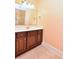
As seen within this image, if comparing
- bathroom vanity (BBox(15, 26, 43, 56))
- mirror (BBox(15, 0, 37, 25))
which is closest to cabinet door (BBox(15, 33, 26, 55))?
bathroom vanity (BBox(15, 26, 43, 56))

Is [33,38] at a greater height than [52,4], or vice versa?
[52,4]

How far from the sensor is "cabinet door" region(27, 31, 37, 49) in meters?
4.18

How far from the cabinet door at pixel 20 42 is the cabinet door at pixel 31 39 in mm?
313

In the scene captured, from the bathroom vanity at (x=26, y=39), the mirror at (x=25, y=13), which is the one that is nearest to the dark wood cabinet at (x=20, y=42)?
the bathroom vanity at (x=26, y=39)

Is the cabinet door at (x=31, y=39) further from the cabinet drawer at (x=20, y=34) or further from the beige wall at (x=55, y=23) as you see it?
the beige wall at (x=55, y=23)

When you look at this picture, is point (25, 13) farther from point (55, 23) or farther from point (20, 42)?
point (20, 42)

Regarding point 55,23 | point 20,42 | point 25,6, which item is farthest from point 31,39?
point 25,6

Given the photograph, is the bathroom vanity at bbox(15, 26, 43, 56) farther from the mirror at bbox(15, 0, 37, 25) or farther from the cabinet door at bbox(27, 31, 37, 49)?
the mirror at bbox(15, 0, 37, 25)
